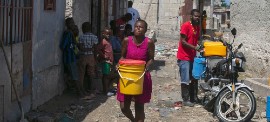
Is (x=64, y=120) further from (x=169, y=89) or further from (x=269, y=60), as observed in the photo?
(x=269, y=60)

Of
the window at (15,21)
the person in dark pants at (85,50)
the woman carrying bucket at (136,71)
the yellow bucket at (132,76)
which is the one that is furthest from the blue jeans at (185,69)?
the window at (15,21)

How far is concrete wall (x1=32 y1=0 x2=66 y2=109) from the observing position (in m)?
6.86

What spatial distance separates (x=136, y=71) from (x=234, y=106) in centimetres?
206

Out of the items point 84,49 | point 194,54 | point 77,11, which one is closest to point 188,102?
point 194,54

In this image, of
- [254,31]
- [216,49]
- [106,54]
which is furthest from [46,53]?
[254,31]

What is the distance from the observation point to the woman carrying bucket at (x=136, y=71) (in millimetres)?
5320

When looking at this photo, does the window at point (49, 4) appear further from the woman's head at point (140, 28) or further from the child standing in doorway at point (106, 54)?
the woman's head at point (140, 28)

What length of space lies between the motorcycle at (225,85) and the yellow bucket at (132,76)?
1.88m

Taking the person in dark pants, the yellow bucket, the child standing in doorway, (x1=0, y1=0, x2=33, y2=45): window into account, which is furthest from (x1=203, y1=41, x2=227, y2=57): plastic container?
(x1=0, y1=0, x2=33, y2=45): window

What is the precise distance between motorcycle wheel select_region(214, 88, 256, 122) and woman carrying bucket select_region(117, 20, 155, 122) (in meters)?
1.57

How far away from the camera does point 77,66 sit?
336 inches

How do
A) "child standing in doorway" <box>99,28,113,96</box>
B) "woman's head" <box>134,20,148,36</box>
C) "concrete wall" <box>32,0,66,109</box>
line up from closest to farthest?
"woman's head" <box>134,20,148,36</box>, "concrete wall" <box>32,0,66,109</box>, "child standing in doorway" <box>99,28,113,96</box>

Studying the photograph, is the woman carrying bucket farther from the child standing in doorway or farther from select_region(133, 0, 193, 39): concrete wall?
select_region(133, 0, 193, 39): concrete wall

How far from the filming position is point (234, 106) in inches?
263
